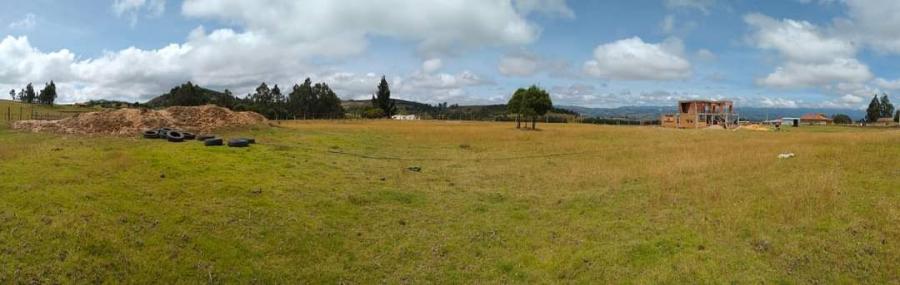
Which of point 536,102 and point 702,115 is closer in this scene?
point 536,102

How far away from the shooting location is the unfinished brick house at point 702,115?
3292 inches

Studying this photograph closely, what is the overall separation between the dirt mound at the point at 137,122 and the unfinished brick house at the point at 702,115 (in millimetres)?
70278

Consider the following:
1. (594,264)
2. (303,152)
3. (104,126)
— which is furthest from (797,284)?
(104,126)

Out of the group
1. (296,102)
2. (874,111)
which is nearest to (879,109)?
(874,111)

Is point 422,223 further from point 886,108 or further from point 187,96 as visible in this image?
point 886,108

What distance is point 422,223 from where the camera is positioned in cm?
1331

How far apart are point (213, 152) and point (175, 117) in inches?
600

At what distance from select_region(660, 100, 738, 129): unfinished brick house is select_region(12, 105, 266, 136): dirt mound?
70.3m

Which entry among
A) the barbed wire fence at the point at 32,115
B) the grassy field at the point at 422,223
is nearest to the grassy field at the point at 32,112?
the barbed wire fence at the point at 32,115

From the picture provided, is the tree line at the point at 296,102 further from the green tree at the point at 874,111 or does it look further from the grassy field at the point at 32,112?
the green tree at the point at 874,111

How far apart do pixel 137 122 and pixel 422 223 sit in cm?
2284

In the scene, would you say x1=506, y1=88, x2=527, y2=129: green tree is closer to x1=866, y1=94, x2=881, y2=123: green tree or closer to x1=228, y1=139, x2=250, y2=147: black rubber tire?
x1=228, y1=139, x2=250, y2=147: black rubber tire

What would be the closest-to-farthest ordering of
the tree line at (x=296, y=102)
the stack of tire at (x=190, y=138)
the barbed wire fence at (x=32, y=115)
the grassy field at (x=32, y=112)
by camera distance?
1. the stack of tire at (x=190, y=138)
2. the barbed wire fence at (x=32, y=115)
3. the grassy field at (x=32, y=112)
4. the tree line at (x=296, y=102)

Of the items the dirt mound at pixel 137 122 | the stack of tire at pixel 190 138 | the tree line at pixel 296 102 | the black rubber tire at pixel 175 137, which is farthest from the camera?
the tree line at pixel 296 102
